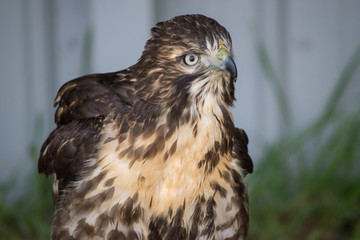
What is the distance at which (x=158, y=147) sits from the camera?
2.42 metres

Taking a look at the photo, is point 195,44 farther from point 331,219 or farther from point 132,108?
point 331,219

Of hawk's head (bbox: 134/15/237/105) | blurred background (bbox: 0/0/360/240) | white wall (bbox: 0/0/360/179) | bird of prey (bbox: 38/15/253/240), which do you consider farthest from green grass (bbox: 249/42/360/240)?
hawk's head (bbox: 134/15/237/105)

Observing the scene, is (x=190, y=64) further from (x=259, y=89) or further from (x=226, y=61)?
(x=259, y=89)

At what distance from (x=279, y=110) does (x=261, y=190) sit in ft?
2.59

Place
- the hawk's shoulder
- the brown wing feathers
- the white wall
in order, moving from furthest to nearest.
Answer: the white wall → the brown wing feathers → the hawk's shoulder

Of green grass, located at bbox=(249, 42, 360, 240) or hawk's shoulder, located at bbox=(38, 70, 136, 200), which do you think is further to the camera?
green grass, located at bbox=(249, 42, 360, 240)

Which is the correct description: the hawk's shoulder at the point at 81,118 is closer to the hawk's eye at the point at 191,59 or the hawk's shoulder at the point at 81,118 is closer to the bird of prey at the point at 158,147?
the bird of prey at the point at 158,147

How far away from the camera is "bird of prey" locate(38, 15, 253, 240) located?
7.75 ft

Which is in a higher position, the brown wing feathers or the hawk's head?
the hawk's head

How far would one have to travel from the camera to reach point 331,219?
13.9 feet

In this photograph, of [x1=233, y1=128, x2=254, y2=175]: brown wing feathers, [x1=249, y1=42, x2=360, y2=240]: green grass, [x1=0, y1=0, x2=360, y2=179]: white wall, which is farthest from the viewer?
[x1=0, y1=0, x2=360, y2=179]: white wall

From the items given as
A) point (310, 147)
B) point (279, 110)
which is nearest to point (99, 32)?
point (279, 110)

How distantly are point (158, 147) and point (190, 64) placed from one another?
35cm

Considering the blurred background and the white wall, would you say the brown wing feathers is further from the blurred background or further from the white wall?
the white wall
